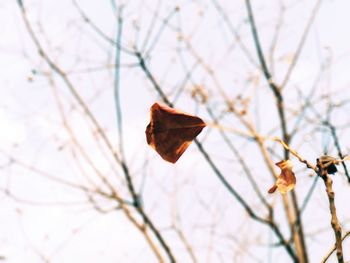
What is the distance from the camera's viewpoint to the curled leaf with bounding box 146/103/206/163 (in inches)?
30.8

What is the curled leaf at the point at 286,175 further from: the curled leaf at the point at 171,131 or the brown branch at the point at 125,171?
the brown branch at the point at 125,171

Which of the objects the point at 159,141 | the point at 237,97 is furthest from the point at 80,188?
the point at 159,141

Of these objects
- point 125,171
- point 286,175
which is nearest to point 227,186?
point 125,171

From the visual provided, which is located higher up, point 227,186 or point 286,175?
point 227,186

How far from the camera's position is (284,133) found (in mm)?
4234

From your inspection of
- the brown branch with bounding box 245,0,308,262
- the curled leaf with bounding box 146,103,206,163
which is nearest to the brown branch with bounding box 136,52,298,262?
the brown branch with bounding box 245,0,308,262

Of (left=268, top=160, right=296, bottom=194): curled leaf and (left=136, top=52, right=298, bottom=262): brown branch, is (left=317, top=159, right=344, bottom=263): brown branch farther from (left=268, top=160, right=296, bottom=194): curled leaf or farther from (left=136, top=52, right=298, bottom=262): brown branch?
(left=136, top=52, right=298, bottom=262): brown branch

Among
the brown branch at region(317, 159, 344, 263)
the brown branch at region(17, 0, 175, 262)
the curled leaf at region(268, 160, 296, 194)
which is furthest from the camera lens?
the brown branch at region(17, 0, 175, 262)

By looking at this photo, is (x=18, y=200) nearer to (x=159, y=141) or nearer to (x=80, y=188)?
(x=80, y=188)

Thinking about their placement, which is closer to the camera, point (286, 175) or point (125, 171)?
point (286, 175)

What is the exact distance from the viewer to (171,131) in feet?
2.60

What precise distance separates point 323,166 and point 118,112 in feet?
9.89

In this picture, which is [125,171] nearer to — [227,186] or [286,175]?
[227,186]

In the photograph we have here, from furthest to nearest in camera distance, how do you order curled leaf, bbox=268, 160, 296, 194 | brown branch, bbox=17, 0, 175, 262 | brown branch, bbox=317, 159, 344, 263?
brown branch, bbox=17, 0, 175, 262
curled leaf, bbox=268, 160, 296, 194
brown branch, bbox=317, 159, 344, 263
